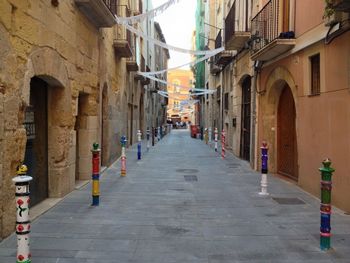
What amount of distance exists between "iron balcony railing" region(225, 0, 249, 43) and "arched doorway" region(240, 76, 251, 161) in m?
1.73

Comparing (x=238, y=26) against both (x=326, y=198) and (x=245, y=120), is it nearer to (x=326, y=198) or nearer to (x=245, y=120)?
(x=245, y=120)

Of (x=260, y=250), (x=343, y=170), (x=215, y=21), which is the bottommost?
(x=260, y=250)

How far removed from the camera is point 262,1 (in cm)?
1330

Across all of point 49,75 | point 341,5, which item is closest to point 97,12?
point 49,75

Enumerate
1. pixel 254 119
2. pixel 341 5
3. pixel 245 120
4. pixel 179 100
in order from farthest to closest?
pixel 179 100
pixel 245 120
pixel 254 119
pixel 341 5

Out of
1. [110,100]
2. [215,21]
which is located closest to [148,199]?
[110,100]

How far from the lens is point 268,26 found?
38.7 feet

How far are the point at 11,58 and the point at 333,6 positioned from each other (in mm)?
4539

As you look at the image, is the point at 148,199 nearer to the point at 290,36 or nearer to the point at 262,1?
the point at 290,36

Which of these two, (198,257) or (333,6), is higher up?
(333,6)

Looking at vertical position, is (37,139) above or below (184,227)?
above

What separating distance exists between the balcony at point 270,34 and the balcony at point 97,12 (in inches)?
145

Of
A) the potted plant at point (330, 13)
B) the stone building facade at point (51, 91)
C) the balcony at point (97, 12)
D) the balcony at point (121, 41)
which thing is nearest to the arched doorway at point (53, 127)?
the stone building facade at point (51, 91)

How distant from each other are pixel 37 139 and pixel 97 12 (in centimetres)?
343
